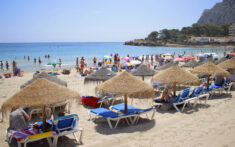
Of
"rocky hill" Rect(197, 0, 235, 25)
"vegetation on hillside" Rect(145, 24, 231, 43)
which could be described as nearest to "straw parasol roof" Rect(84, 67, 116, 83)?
"vegetation on hillside" Rect(145, 24, 231, 43)

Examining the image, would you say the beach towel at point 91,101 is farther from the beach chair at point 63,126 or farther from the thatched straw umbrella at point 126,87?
the beach chair at point 63,126

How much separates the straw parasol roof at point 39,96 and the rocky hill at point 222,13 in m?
170

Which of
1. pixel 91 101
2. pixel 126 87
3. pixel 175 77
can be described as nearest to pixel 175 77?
pixel 175 77

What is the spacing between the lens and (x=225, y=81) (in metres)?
9.77

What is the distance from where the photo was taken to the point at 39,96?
477 centimetres

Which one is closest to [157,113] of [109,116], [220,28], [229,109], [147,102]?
Result: [147,102]

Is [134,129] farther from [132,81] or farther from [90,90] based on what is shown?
[90,90]

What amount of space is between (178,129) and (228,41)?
274 ft

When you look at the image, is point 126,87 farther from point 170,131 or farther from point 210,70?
point 210,70

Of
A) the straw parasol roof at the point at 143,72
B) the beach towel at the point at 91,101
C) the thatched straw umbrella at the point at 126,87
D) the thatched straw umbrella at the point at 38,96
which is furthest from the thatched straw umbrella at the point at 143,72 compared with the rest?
the thatched straw umbrella at the point at 38,96

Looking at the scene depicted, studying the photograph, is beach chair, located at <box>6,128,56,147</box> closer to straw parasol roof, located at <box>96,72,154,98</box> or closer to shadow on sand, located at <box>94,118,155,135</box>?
shadow on sand, located at <box>94,118,155,135</box>

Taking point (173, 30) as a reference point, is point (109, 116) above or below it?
below

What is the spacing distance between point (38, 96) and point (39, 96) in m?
0.02

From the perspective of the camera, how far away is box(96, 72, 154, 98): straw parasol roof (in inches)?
240
